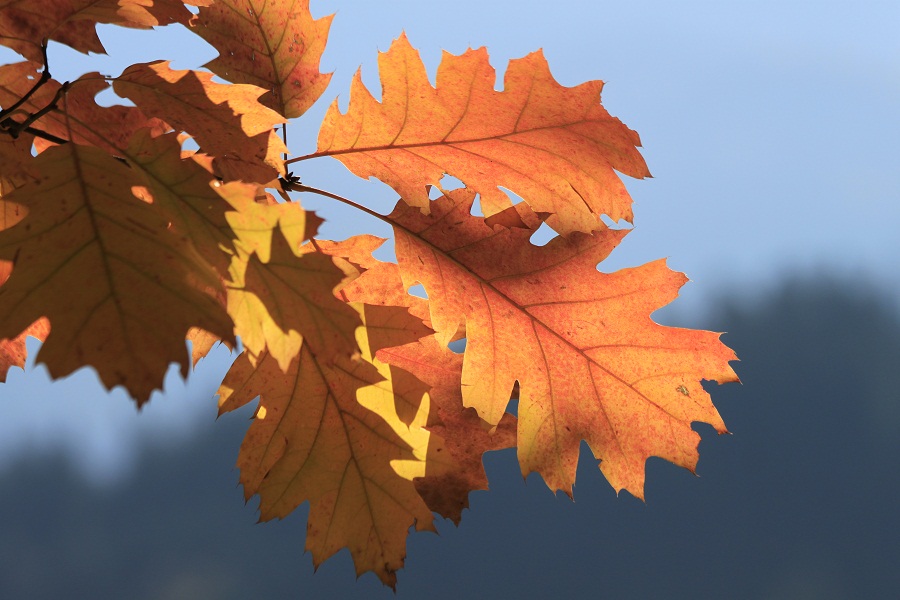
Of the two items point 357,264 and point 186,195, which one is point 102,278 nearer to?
point 186,195

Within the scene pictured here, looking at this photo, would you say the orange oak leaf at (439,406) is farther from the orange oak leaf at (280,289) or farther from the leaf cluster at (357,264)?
the orange oak leaf at (280,289)

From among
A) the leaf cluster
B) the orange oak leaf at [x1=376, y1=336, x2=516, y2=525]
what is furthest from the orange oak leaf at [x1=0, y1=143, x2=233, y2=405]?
the orange oak leaf at [x1=376, y1=336, x2=516, y2=525]

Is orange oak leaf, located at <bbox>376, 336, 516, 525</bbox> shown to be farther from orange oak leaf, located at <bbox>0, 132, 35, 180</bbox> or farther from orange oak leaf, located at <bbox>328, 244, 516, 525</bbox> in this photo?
orange oak leaf, located at <bbox>0, 132, 35, 180</bbox>

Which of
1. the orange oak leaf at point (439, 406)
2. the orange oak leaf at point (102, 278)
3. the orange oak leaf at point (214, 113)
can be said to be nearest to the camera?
the orange oak leaf at point (102, 278)

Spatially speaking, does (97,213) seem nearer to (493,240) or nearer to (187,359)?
(187,359)

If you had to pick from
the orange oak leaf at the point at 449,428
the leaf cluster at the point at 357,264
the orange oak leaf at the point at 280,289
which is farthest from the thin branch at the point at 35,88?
the orange oak leaf at the point at 449,428

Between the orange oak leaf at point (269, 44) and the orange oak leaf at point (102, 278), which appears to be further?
the orange oak leaf at point (269, 44)
